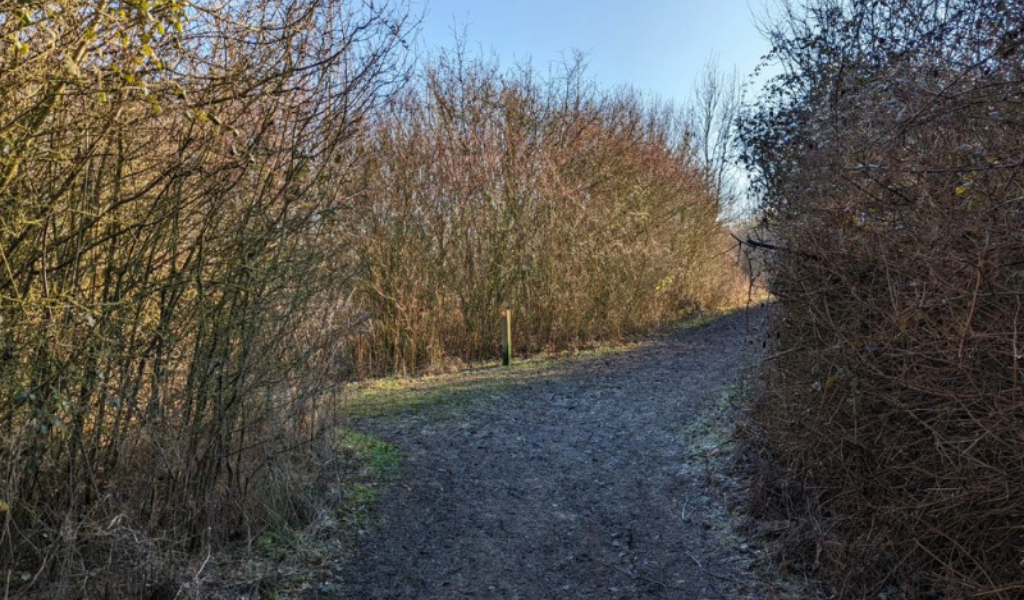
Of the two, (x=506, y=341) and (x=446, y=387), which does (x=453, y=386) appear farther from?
(x=506, y=341)

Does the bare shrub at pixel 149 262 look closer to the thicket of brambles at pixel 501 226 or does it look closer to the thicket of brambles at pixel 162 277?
the thicket of brambles at pixel 162 277

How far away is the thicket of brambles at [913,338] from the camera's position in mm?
3463

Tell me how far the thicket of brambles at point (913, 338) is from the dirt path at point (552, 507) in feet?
2.45

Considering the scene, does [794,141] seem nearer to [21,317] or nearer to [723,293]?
[21,317]

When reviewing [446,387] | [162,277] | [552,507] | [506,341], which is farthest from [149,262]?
[506,341]

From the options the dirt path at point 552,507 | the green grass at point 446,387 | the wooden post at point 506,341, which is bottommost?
the dirt path at point 552,507

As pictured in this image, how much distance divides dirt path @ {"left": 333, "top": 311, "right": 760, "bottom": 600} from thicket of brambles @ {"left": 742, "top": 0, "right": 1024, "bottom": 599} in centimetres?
75

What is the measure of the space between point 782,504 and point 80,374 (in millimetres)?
4557

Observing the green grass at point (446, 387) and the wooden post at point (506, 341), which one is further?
the wooden post at point (506, 341)

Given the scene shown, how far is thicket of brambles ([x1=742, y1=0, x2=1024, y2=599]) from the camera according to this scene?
3463mm

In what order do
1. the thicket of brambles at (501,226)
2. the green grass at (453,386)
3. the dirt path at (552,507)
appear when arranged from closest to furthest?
1. the dirt path at (552,507)
2. the green grass at (453,386)
3. the thicket of brambles at (501,226)

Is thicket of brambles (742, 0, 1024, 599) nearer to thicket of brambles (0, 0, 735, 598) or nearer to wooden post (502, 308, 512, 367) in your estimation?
thicket of brambles (0, 0, 735, 598)

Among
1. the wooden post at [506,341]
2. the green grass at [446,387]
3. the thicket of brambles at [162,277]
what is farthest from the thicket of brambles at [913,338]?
the wooden post at [506,341]

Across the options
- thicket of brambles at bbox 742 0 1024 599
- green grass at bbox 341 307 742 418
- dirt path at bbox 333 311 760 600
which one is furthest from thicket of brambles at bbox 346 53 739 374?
thicket of brambles at bbox 742 0 1024 599
